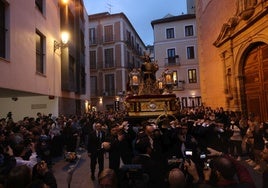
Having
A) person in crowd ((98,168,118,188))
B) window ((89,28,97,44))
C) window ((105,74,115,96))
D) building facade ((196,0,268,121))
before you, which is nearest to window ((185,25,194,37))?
window ((105,74,115,96))

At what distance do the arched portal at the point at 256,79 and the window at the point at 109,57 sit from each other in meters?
27.8

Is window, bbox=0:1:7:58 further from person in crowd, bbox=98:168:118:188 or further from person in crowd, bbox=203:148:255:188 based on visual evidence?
person in crowd, bbox=203:148:255:188

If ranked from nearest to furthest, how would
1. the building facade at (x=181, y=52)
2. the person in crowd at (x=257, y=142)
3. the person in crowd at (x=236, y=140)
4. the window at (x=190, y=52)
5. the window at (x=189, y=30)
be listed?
1. the person in crowd at (x=257, y=142)
2. the person in crowd at (x=236, y=140)
3. the building facade at (x=181, y=52)
4. the window at (x=190, y=52)
5. the window at (x=189, y=30)

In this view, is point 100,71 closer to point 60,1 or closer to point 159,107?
point 60,1

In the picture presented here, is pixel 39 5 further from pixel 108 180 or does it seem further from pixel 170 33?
pixel 170 33

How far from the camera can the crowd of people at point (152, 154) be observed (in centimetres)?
321

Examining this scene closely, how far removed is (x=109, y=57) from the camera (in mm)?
41938

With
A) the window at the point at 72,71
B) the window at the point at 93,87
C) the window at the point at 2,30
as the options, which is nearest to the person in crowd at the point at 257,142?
the window at the point at 2,30

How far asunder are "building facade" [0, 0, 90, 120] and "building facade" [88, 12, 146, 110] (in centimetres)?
1708

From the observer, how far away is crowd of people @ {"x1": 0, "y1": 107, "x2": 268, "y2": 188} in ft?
10.5

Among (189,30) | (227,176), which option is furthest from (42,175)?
(189,30)

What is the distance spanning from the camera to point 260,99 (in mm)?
13664

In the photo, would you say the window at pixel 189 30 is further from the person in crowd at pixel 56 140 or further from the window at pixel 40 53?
the person in crowd at pixel 56 140

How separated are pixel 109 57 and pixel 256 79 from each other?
98.1 feet
